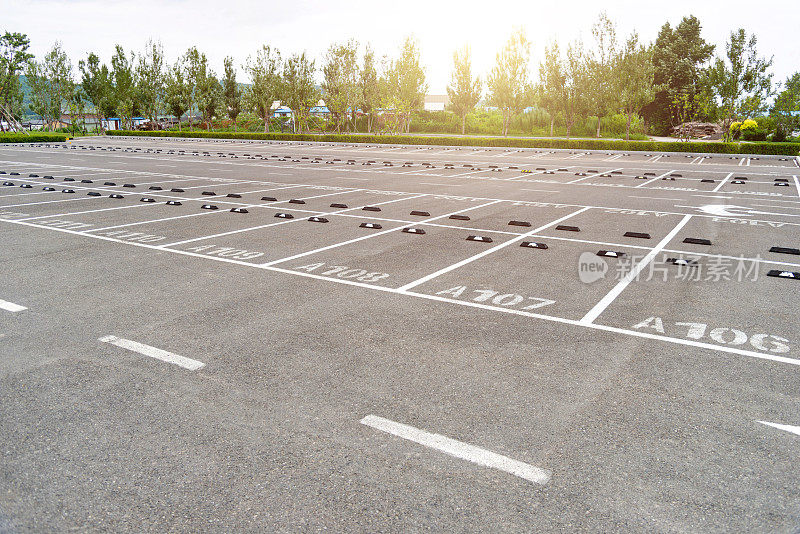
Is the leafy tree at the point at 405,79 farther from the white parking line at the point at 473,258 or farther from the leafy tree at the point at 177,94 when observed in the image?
the white parking line at the point at 473,258

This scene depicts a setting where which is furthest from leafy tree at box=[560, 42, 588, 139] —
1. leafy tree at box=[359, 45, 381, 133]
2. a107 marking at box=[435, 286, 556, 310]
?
a107 marking at box=[435, 286, 556, 310]

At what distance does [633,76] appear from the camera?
47.7 meters

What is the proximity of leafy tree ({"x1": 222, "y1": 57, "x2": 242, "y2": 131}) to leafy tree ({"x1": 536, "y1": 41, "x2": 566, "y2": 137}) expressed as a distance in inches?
1396

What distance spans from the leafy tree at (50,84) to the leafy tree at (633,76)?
59.8 meters

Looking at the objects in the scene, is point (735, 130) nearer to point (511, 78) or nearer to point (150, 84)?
point (511, 78)

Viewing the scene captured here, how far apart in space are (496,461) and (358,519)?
3.47 ft

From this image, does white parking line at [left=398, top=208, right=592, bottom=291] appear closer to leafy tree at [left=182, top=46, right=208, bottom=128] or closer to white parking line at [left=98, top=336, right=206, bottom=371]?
white parking line at [left=98, top=336, right=206, bottom=371]

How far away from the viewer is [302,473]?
12.4 ft

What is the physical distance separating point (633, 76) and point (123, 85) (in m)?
57.3

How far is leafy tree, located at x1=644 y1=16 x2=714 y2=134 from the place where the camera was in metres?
62.2

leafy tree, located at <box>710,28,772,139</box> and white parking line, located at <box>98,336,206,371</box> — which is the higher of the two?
leafy tree, located at <box>710,28,772,139</box>

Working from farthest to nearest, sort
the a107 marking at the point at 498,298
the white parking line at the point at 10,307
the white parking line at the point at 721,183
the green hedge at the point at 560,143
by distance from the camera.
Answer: the green hedge at the point at 560,143
the white parking line at the point at 721,183
the a107 marking at the point at 498,298
the white parking line at the point at 10,307

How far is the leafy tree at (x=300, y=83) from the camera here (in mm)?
62438

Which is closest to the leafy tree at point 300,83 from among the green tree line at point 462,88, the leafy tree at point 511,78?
the green tree line at point 462,88
